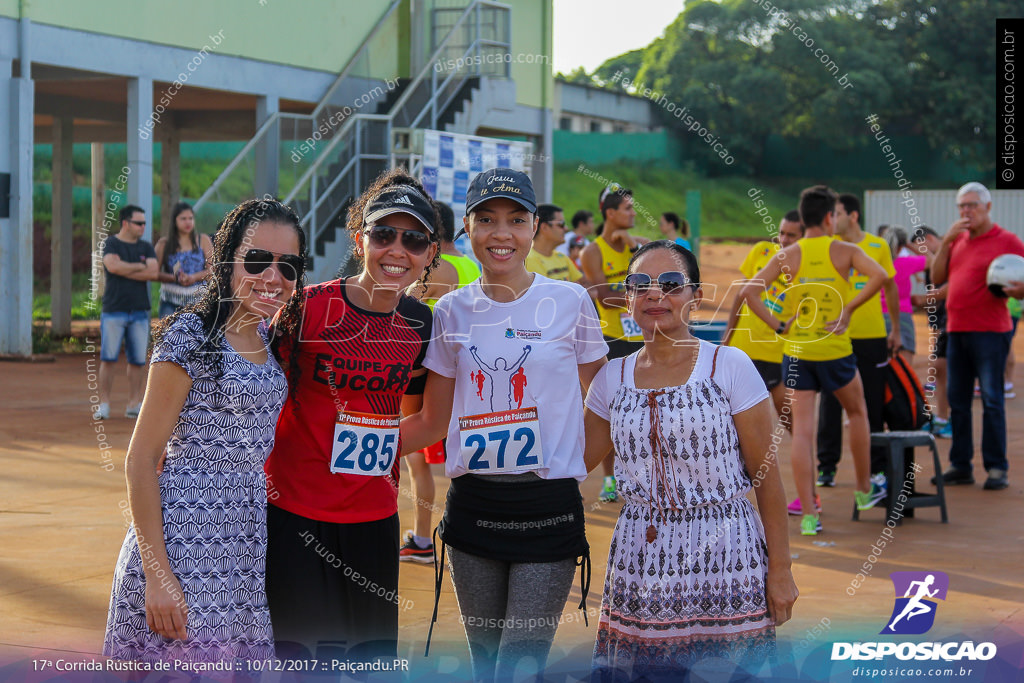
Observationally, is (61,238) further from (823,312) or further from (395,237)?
(395,237)

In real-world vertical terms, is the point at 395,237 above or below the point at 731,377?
above

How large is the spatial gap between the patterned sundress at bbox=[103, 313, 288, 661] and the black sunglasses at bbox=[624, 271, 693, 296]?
107cm

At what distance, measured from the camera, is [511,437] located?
3.17 meters

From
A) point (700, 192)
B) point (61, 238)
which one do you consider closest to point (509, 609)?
point (61, 238)

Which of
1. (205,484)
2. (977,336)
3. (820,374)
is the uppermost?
(977,336)

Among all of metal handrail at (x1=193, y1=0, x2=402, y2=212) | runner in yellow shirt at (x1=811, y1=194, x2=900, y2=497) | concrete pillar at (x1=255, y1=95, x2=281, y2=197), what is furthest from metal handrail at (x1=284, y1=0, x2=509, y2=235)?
runner in yellow shirt at (x1=811, y1=194, x2=900, y2=497)

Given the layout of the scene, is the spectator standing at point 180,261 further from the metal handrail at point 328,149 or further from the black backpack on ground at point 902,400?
the black backpack on ground at point 902,400

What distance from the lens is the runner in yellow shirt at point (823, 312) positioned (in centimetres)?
689

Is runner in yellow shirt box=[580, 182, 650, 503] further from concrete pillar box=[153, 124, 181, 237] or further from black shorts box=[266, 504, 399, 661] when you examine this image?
concrete pillar box=[153, 124, 181, 237]

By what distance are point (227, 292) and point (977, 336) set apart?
6725 mm

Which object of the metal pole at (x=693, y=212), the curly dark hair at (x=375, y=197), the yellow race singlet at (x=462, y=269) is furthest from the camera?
the metal pole at (x=693, y=212)

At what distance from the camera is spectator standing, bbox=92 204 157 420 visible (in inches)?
411

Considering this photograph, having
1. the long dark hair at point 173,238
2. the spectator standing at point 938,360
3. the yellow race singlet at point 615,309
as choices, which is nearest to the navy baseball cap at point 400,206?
the yellow race singlet at point 615,309

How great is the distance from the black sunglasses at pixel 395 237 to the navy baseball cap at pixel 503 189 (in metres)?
0.18
